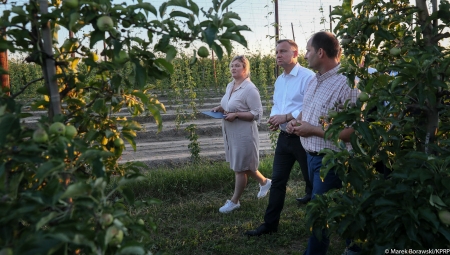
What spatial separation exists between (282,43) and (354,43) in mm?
1978

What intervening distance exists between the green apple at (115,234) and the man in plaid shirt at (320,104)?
1995 millimetres

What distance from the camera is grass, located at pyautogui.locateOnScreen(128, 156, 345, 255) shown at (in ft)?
12.1

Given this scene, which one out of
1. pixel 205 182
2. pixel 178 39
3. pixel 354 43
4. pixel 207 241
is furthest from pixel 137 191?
pixel 178 39

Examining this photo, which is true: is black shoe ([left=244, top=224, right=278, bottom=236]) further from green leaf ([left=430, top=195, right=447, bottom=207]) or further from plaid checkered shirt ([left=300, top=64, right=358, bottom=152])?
green leaf ([left=430, top=195, right=447, bottom=207])

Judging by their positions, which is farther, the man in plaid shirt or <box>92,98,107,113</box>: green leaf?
the man in plaid shirt

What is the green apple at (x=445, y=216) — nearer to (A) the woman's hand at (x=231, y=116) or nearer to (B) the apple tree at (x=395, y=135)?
(B) the apple tree at (x=395, y=135)

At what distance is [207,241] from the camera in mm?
3816

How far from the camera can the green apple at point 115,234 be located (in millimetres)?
1065

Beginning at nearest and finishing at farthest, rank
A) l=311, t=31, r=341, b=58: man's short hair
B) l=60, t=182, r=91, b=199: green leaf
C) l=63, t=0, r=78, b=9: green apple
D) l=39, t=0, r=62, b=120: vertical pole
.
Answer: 1. l=60, t=182, r=91, b=199: green leaf
2. l=63, t=0, r=78, b=9: green apple
3. l=39, t=0, r=62, b=120: vertical pole
4. l=311, t=31, r=341, b=58: man's short hair

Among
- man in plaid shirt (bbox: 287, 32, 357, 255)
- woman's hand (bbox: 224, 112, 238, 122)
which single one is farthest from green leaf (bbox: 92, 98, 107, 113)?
woman's hand (bbox: 224, 112, 238, 122)

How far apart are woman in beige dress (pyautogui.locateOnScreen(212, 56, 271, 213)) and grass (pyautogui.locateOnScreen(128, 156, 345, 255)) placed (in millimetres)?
281

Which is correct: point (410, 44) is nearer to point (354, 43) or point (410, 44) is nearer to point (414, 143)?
point (354, 43)

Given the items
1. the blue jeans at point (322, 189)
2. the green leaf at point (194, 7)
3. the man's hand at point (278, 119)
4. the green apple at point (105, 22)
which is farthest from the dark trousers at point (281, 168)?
the green apple at point (105, 22)

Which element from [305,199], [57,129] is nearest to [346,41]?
[57,129]
